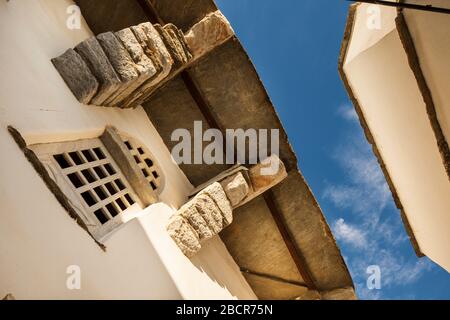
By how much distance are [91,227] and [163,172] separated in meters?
1.69

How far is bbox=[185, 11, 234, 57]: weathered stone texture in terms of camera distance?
439 centimetres

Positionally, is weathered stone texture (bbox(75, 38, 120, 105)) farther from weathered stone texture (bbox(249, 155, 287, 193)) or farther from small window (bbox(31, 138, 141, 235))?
weathered stone texture (bbox(249, 155, 287, 193))

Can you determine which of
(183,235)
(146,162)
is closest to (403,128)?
(183,235)

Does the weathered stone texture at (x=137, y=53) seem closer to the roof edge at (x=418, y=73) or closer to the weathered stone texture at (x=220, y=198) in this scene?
the weathered stone texture at (x=220, y=198)

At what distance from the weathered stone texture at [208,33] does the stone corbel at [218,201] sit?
5.35 feet

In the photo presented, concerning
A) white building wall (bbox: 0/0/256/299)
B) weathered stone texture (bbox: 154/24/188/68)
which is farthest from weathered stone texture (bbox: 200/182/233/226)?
weathered stone texture (bbox: 154/24/188/68)

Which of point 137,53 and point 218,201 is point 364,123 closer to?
point 218,201

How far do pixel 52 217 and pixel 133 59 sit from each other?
2.03 meters

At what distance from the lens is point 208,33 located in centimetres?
441

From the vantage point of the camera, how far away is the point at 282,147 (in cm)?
490

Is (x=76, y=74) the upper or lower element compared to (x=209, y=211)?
upper

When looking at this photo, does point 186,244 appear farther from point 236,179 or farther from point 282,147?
point 282,147

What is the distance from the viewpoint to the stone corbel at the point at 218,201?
3.86m
